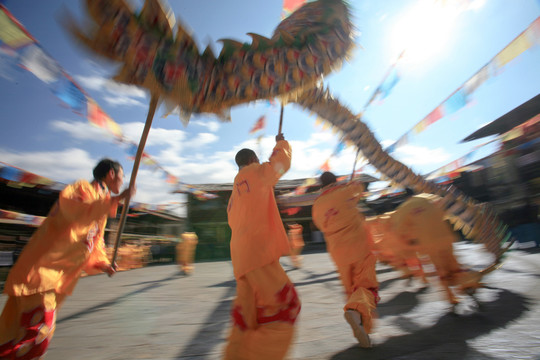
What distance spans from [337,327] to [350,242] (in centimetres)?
78

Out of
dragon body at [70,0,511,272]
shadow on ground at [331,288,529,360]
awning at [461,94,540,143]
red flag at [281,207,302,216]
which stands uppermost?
awning at [461,94,540,143]

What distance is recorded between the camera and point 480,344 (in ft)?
6.33

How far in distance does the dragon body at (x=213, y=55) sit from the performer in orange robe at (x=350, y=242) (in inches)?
45.7

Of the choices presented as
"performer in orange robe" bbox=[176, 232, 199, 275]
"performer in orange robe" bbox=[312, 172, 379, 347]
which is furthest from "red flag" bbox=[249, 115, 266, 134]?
"performer in orange robe" bbox=[176, 232, 199, 275]

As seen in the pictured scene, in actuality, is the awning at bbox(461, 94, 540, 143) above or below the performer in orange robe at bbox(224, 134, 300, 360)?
above

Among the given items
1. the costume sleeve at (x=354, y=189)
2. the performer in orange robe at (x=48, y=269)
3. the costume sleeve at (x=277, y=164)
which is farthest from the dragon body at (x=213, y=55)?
the costume sleeve at (x=354, y=189)

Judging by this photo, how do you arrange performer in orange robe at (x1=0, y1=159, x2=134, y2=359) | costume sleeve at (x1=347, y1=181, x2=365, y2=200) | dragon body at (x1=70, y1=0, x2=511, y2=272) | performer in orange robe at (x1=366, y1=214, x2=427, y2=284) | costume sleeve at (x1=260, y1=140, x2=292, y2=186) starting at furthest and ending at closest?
performer in orange robe at (x1=366, y1=214, x2=427, y2=284) < costume sleeve at (x1=347, y1=181, x2=365, y2=200) < costume sleeve at (x1=260, y1=140, x2=292, y2=186) < performer in orange robe at (x1=0, y1=159, x2=134, y2=359) < dragon body at (x1=70, y1=0, x2=511, y2=272)

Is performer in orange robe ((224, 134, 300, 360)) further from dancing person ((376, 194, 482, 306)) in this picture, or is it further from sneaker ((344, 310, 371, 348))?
dancing person ((376, 194, 482, 306))

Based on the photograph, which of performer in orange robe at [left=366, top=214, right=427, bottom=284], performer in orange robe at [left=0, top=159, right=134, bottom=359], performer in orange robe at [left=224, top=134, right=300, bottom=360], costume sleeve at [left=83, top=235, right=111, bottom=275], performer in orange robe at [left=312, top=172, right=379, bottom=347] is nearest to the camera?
performer in orange robe at [left=224, top=134, right=300, bottom=360]

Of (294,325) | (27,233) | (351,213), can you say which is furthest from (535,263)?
(27,233)

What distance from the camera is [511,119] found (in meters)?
11.2

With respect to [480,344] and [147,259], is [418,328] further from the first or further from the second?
[147,259]

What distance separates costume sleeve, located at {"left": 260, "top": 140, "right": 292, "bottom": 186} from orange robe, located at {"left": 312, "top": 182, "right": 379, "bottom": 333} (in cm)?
97

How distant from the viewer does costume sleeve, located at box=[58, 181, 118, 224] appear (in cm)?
164
